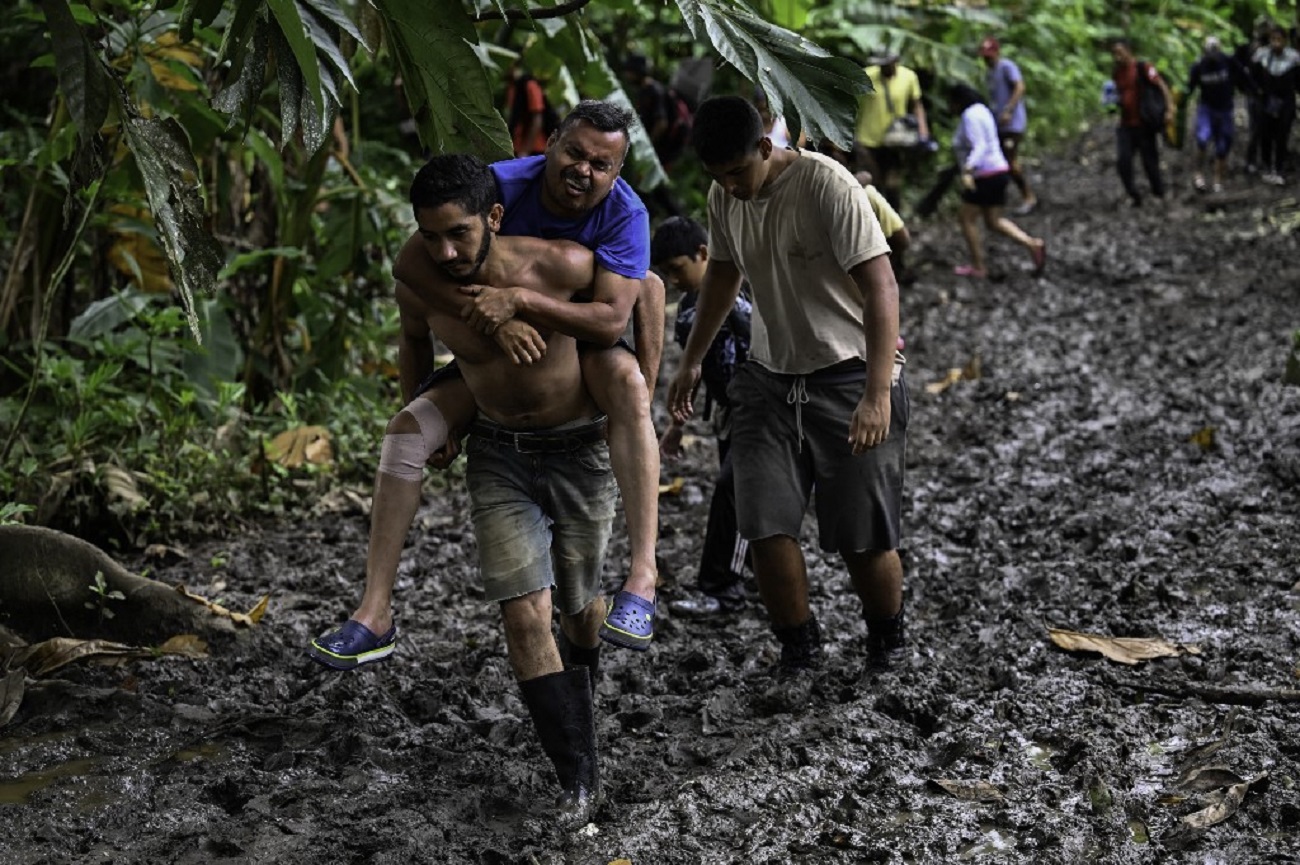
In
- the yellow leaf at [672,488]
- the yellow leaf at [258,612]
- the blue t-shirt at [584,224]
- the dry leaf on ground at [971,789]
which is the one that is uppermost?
the blue t-shirt at [584,224]

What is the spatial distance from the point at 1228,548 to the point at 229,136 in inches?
199

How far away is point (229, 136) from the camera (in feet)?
24.5

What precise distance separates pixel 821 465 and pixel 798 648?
27.1 inches

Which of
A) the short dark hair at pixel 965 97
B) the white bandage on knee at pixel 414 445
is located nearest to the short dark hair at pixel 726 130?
the white bandage on knee at pixel 414 445

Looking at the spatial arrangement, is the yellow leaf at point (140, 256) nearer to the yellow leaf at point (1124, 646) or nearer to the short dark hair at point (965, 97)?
the yellow leaf at point (1124, 646)

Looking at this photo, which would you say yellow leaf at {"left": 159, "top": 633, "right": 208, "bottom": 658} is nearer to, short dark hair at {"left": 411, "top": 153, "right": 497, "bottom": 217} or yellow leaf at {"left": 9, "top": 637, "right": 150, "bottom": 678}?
yellow leaf at {"left": 9, "top": 637, "right": 150, "bottom": 678}

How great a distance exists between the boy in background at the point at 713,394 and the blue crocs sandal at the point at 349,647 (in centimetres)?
192

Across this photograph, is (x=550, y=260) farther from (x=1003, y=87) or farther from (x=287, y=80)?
(x=1003, y=87)

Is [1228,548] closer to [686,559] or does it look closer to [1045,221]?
[686,559]

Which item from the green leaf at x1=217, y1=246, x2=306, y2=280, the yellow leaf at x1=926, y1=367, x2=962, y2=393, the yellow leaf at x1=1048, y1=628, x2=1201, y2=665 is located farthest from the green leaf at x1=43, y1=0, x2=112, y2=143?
the yellow leaf at x1=926, y1=367, x2=962, y2=393

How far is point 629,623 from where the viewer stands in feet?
13.1

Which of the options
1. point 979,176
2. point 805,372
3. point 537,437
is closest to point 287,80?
point 537,437

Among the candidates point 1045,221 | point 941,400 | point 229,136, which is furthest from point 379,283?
point 1045,221

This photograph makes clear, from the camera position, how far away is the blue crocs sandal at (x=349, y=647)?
3.96 metres
